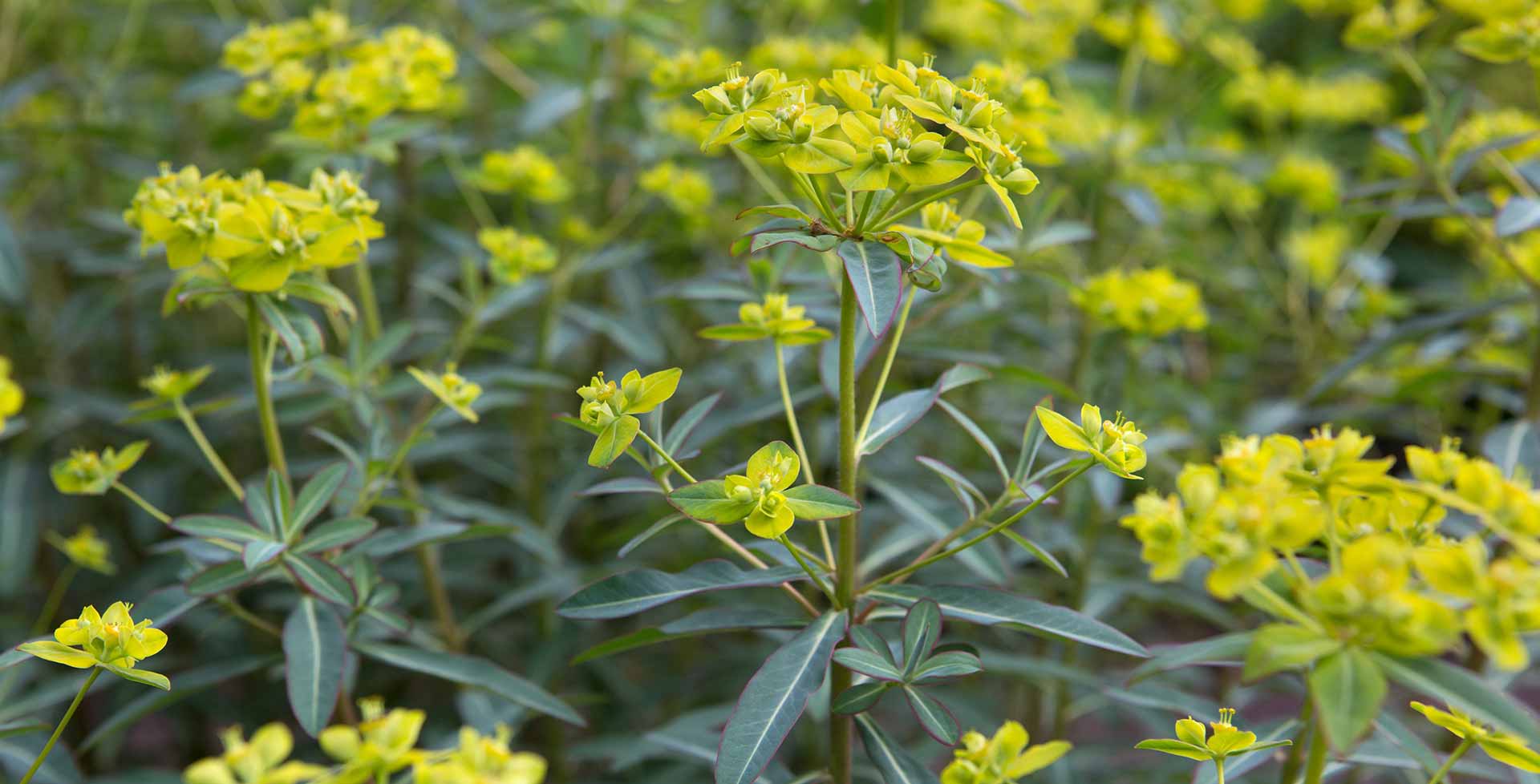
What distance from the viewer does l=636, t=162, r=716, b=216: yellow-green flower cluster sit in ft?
7.50

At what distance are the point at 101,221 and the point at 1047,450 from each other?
211 centimetres

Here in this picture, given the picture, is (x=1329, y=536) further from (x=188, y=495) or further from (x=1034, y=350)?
(x=188, y=495)

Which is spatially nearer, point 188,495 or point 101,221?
point 101,221

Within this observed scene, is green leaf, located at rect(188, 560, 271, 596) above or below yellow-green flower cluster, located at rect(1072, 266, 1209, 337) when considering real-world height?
below

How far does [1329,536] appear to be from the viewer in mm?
1021

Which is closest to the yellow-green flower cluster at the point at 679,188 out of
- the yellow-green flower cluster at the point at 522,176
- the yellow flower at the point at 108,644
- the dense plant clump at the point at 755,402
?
the dense plant clump at the point at 755,402

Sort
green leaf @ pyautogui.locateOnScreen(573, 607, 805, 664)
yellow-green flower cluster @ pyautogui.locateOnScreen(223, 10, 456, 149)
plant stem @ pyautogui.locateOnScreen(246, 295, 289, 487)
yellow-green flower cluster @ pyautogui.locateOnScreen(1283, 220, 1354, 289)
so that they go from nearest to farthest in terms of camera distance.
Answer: green leaf @ pyautogui.locateOnScreen(573, 607, 805, 664), plant stem @ pyautogui.locateOnScreen(246, 295, 289, 487), yellow-green flower cluster @ pyautogui.locateOnScreen(223, 10, 456, 149), yellow-green flower cluster @ pyautogui.locateOnScreen(1283, 220, 1354, 289)

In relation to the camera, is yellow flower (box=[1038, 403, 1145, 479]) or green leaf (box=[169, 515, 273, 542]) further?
green leaf (box=[169, 515, 273, 542])

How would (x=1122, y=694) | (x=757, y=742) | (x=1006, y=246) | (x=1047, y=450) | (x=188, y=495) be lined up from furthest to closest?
(x=188, y=495) → (x=1047, y=450) → (x=1006, y=246) → (x=1122, y=694) → (x=757, y=742)

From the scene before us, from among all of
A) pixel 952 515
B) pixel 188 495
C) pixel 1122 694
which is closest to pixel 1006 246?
pixel 952 515

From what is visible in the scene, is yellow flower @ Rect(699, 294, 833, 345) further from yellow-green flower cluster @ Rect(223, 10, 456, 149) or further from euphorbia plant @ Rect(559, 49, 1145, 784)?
yellow-green flower cluster @ Rect(223, 10, 456, 149)

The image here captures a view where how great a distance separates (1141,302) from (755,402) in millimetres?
732

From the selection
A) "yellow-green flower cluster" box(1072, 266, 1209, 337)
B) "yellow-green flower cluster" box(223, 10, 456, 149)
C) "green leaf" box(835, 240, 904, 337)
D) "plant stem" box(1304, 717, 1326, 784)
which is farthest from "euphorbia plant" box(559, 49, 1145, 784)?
"yellow-green flower cluster" box(223, 10, 456, 149)

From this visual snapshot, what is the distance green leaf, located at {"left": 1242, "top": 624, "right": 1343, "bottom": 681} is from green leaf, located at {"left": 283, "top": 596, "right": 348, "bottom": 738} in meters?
1.06
